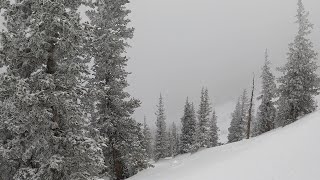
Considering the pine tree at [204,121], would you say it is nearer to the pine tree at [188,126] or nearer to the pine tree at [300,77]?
the pine tree at [188,126]

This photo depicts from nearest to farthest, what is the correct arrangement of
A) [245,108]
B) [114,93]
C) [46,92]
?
[46,92], [114,93], [245,108]

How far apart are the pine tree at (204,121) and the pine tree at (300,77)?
1677 cm

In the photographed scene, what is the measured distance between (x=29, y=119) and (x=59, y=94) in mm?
1624

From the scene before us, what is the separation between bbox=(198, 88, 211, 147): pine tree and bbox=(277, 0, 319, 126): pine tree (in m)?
16.8

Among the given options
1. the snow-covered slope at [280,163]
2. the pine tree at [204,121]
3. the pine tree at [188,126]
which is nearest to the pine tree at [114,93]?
the snow-covered slope at [280,163]

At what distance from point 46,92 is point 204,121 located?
46.2 m

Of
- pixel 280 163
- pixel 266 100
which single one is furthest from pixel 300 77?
pixel 280 163

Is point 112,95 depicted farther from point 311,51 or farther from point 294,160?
point 311,51

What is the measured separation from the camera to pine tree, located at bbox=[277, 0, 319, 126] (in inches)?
1654

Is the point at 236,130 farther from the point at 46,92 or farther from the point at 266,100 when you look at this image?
the point at 46,92

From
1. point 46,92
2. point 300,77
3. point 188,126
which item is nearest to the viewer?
point 46,92

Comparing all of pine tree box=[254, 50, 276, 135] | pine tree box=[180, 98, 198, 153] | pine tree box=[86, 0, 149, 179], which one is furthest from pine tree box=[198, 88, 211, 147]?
pine tree box=[86, 0, 149, 179]

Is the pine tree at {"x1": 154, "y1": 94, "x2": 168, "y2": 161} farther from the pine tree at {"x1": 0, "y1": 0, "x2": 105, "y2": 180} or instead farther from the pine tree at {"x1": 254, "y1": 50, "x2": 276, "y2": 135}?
the pine tree at {"x1": 0, "y1": 0, "x2": 105, "y2": 180}

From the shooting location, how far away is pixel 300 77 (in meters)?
41.9
